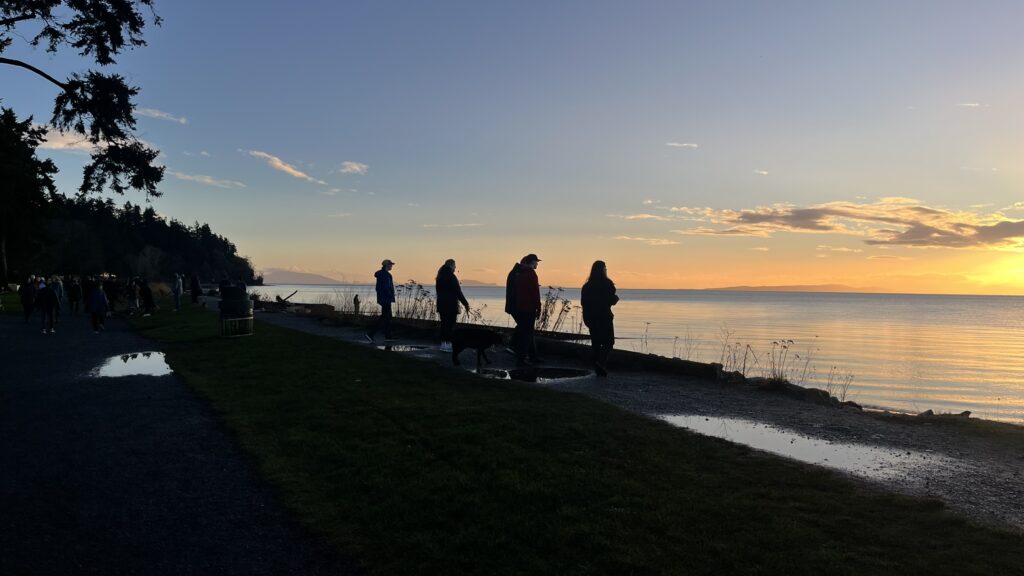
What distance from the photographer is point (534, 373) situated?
12.7 meters

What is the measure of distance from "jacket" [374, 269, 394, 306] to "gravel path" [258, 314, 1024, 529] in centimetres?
724

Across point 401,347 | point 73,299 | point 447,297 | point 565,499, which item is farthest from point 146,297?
point 565,499

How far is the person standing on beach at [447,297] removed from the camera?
15289 millimetres

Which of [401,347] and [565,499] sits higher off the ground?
[401,347]

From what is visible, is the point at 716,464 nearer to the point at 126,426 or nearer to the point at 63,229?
the point at 126,426

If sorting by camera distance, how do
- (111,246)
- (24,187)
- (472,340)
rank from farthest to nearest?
(111,246), (24,187), (472,340)

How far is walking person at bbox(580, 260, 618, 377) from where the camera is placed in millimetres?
12188

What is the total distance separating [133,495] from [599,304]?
27.4 feet

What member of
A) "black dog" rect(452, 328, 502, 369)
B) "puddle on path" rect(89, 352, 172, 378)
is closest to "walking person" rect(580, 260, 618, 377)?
"black dog" rect(452, 328, 502, 369)

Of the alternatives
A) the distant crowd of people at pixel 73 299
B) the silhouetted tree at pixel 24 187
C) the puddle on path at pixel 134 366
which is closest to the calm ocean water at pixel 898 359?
the distant crowd of people at pixel 73 299

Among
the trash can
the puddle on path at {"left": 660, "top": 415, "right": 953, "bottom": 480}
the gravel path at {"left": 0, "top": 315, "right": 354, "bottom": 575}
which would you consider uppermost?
the trash can

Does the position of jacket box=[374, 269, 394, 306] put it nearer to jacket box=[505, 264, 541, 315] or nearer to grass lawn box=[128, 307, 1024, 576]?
jacket box=[505, 264, 541, 315]

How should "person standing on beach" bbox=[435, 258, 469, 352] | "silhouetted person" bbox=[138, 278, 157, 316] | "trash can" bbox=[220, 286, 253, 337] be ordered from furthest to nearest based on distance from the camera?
"silhouetted person" bbox=[138, 278, 157, 316] < "trash can" bbox=[220, 286, 253, 337] < "person standing on beach" bbox=[435, 258, 469, 352]

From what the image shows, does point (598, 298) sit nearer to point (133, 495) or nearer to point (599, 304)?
point (599, 304)
